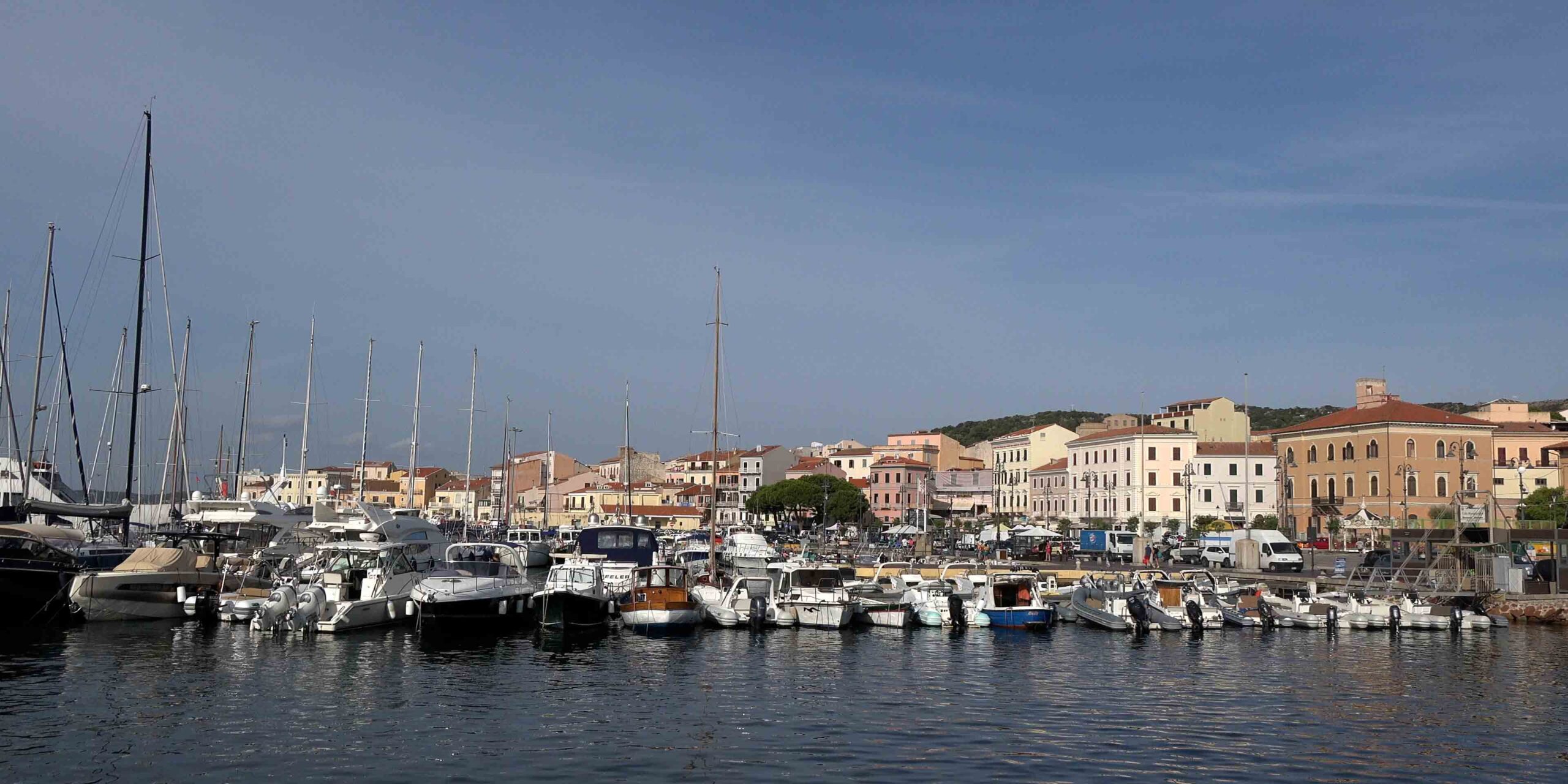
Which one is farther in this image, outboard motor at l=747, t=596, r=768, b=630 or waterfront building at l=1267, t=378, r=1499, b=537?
waterfront building at l=1267, t=378, r=1499, b=537

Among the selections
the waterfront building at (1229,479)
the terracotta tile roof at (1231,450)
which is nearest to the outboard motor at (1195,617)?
the waterfront building at (1229,479)

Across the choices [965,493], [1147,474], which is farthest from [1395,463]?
[965,493]

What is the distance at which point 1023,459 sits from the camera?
12431 cm

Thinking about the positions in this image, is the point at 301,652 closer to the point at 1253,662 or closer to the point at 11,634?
the point at 11,634

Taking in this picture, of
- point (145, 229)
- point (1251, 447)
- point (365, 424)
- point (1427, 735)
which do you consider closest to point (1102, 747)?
point (1427, 735)

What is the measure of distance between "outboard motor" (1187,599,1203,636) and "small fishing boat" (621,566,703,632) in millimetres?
14766

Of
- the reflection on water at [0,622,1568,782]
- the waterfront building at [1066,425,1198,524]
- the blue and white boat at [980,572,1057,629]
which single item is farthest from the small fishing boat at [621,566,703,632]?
the waterfront building at [1066,425,1198,524]

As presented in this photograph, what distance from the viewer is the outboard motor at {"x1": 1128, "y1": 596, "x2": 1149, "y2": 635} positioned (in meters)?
37.2

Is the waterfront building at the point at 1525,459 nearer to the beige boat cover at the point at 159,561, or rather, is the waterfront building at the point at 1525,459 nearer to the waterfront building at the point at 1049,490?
the waterfront building at the point at 1049,490

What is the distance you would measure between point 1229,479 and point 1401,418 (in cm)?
1450

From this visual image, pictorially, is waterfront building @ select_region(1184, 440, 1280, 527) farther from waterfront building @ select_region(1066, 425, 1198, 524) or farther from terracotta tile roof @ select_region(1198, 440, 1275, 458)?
waterfront building @ select_region(1066, 425, 1198, 524)

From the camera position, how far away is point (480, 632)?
33.4m

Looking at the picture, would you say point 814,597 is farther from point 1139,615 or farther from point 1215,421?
point 1215,421

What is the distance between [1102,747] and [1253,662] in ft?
42.7
